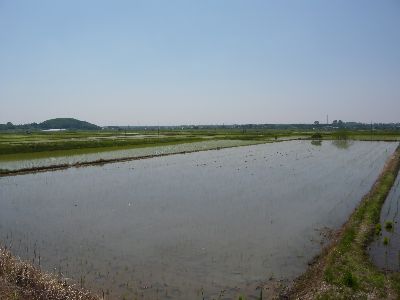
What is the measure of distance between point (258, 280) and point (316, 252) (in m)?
2.33

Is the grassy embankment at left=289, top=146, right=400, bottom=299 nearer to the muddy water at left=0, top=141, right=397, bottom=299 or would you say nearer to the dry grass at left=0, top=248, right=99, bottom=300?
A: the muddy water at left=0, top=141, right=397, bottom=299

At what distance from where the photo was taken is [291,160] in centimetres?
2862

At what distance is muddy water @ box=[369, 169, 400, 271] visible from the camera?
26.7 ft

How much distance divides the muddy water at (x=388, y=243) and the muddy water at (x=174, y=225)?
4.10 ft

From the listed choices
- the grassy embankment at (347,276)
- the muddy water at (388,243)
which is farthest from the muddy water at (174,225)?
the muddy water at (388,243)

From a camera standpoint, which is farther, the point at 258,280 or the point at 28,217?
the point at 28,217

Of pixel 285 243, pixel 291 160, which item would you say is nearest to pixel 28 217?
pixel 285 243

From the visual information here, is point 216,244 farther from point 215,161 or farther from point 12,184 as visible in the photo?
point 215,161

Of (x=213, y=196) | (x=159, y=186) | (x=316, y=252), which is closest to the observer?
(x=316, y=252)

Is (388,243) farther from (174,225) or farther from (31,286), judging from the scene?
(31,286)

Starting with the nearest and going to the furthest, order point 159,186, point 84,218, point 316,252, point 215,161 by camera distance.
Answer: point 316,252, point 84,218, point 159,186, point 215,161

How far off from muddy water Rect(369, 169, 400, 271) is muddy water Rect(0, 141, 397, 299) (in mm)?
1251

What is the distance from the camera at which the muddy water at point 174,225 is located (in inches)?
299

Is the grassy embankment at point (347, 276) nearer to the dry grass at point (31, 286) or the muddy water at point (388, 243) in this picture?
the muddy water at point (388, 243)
